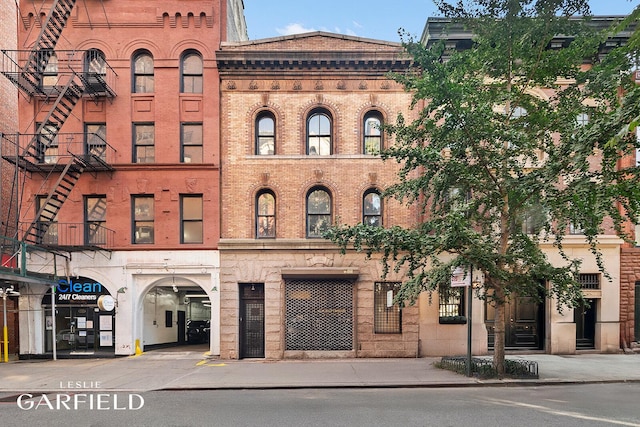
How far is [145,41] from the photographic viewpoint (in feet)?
52.6

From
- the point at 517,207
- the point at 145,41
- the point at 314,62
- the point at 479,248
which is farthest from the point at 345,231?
the point at 145,41

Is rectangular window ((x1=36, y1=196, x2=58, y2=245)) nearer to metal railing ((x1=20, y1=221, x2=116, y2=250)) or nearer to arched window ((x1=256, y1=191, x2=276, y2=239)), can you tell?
metal railing ((x1=20, y1=221, x2=116, y2=250))

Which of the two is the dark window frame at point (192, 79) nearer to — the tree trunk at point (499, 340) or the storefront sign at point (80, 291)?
the storefront sign at point (80, 291)

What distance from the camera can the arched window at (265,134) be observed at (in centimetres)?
1579

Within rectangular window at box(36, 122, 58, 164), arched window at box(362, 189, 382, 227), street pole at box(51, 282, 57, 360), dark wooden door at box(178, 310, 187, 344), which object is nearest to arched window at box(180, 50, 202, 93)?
rectangular window at box(36, 122, 58, 164)

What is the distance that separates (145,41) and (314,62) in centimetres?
697

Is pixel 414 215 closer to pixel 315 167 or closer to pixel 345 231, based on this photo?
pixel 315 167

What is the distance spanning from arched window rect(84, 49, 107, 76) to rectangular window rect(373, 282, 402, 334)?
46.0 feet

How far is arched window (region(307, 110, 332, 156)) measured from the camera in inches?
622

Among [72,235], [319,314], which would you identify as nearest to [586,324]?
[319,314]

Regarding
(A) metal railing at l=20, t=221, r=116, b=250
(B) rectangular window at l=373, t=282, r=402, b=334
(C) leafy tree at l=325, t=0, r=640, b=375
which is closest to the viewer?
(C) leafy tree at l=325, t=0, r=640, b=375

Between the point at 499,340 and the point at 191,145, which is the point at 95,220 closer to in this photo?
the point at 191,145

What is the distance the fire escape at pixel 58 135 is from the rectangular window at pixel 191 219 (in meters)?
3.02

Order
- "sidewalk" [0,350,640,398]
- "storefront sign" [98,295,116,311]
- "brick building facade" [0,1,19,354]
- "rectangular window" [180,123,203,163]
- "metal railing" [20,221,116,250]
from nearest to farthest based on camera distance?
"sidewalk" [0,350,640,398], "storefront sign" [98,295,116,311], "metal railing" [20,221,116,250], "rectangular window" [180,123,203,163], "brick building facade" [0,1,19,354]
